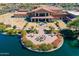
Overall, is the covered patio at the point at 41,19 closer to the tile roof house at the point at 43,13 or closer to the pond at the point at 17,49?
the tile roof house at the point at 43,13

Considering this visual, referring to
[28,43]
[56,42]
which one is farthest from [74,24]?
[28,43]

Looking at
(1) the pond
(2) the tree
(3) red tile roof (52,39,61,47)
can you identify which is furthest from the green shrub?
(2) the tree

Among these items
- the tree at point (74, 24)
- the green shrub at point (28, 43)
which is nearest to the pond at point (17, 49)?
the green shrub at point (28, 43)

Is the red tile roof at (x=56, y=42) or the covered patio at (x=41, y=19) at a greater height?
the covered patio at (x=41, y=19)

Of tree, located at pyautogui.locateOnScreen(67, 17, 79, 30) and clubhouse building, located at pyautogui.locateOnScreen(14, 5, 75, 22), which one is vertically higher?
clubhouse building, located at pyautogui.locateOnScreen(14, 5, 75, 22)

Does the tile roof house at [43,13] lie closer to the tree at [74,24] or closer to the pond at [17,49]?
the tree at [74,24]

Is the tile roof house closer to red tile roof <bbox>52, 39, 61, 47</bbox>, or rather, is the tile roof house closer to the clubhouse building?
the clubhouse building

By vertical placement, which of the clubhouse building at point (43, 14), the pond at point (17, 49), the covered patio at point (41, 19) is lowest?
the pond at point (17, 49)

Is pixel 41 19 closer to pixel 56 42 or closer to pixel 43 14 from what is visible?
pixel 43 14

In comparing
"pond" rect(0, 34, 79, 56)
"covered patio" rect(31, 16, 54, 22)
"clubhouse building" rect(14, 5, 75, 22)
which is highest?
"clubhouse building" rect(14, 5, 75, 22)
